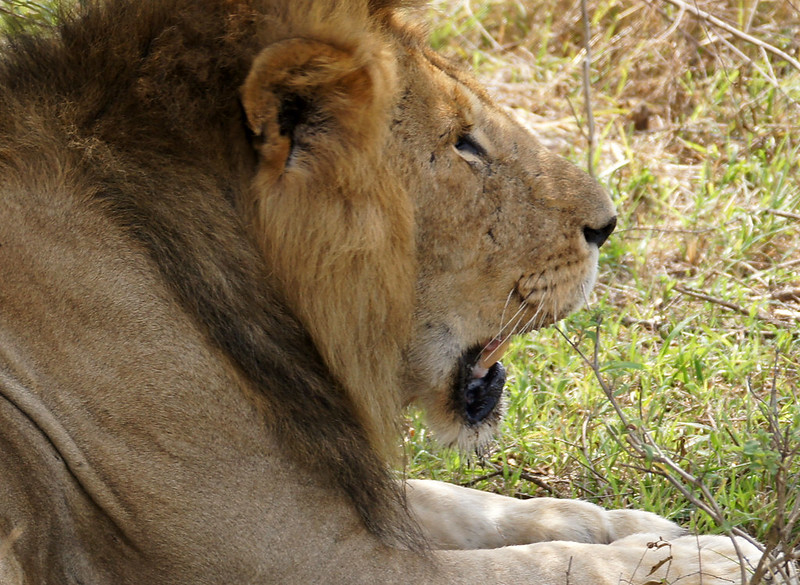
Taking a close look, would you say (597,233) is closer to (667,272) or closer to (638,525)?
(638,525)

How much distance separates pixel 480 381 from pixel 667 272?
83.9 inches

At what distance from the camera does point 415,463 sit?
409cm

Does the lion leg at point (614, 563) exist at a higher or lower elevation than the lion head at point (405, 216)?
lower

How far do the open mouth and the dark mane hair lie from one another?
0.55m

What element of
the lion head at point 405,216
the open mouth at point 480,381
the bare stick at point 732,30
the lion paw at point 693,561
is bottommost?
the bare stick at point 732,30

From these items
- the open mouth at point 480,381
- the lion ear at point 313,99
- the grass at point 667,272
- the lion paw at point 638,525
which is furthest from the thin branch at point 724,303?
the lion ear at point 313,99

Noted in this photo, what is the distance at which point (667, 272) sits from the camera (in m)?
5.21

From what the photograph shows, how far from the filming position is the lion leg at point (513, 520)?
3465 mm

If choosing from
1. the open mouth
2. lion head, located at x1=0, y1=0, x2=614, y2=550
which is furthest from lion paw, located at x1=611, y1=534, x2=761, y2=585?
lion head, located at x1=0, y1=0, x2=614, y2=550

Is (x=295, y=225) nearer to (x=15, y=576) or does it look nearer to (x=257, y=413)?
(x=257, y=413)

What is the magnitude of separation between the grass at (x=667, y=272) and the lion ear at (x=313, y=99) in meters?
0.94

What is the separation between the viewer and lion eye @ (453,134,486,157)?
3.07m

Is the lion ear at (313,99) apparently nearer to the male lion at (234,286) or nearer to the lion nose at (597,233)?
the male lion at (234,286)

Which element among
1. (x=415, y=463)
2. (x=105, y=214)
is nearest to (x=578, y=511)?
(x=415, y=463)
